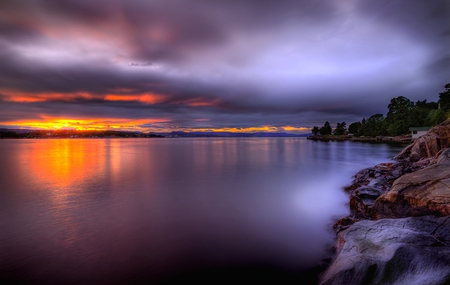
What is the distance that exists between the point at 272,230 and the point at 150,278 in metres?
5.44

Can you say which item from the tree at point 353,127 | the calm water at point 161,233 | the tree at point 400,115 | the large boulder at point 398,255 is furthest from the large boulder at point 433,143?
the tree at point 353,127

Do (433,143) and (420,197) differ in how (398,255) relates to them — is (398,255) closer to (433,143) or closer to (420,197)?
(420,197)

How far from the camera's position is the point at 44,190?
17.3 m

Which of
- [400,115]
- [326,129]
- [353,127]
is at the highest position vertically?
[400,115]

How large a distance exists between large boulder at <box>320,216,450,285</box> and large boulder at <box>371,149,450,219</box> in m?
1.23

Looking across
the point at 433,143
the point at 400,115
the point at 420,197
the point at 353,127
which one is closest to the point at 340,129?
the point at 353,127

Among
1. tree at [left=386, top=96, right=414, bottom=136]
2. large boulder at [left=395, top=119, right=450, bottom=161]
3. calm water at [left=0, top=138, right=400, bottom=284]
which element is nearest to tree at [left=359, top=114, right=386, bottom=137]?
tree at [left=386, top=96, right=414, bottom=136]

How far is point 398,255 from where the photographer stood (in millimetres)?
4863

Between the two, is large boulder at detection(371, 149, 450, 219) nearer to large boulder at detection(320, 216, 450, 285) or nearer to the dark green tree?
large boulder at detection(320, 216, 450, 285)

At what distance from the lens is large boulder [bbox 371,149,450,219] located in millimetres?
7145

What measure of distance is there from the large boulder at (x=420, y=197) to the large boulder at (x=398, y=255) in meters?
1.23

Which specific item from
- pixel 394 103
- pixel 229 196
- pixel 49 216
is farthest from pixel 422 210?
pixel 394 103

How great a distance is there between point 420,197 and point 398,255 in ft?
13.7

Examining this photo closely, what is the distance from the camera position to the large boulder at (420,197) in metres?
7.14
